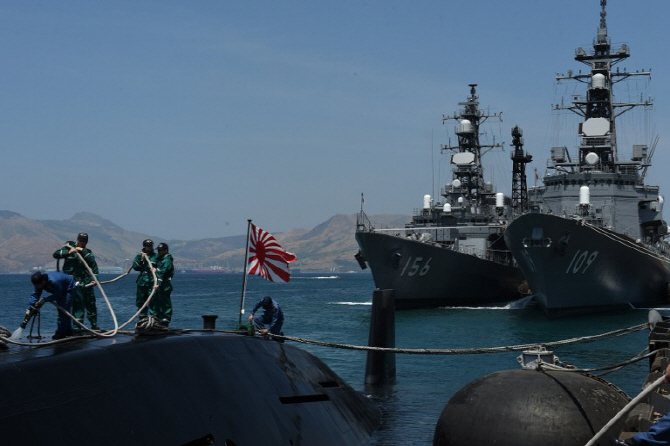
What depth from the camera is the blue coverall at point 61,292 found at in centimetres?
1127

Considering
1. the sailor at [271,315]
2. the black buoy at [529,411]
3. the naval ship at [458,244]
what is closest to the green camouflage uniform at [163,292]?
the sailor at [271,315]

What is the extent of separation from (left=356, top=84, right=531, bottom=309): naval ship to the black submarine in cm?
4433

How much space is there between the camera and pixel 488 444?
9.90 metres

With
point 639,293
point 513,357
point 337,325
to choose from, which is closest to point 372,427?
point 513,357

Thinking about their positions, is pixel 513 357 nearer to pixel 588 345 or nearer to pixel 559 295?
pixel 588 345

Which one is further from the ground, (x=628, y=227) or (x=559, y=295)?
(x=628, y=227)

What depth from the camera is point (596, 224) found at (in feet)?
175

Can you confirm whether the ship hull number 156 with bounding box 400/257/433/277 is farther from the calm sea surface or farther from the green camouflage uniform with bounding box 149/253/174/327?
the green camouflage uniform with bounding box 149/253/174/327

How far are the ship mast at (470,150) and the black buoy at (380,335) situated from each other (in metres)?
54.0

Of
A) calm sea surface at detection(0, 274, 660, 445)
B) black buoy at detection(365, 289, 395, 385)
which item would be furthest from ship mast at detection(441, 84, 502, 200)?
black buoy at detection(365, 289, 395, 385)

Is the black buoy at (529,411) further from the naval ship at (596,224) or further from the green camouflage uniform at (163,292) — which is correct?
the naval ship at (596,224)

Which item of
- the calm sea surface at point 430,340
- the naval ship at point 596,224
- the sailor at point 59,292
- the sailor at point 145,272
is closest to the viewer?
the sailor at point 59,292

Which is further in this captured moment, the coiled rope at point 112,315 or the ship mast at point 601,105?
the ship mast at point 601,105

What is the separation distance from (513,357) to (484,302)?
35703 millimetres
